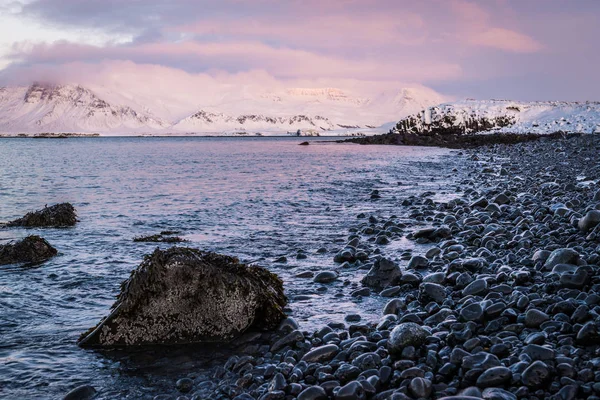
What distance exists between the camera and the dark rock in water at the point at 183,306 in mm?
6406

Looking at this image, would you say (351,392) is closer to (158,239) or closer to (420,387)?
(420,387)

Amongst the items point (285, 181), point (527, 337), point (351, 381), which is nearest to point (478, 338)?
point (527, 337)

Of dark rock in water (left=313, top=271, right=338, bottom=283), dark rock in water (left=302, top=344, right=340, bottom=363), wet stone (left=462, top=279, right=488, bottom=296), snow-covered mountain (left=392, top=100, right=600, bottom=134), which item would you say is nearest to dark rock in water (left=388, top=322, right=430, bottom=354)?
dark rock in water (left=302, top=344, right=340, bottom=363)

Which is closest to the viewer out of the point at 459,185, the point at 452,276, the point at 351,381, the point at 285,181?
the point at 351,381

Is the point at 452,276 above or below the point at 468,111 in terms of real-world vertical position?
below

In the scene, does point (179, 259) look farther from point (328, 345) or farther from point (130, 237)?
point (130, 237)

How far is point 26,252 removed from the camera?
10.5 meters

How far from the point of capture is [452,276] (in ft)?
24.3

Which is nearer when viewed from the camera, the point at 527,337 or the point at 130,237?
the point at 527,337

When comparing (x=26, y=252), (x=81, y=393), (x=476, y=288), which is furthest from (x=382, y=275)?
(x=26, y=252)

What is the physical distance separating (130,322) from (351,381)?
327 cm

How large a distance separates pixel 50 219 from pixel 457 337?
1347cm

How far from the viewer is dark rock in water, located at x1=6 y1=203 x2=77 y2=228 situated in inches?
587

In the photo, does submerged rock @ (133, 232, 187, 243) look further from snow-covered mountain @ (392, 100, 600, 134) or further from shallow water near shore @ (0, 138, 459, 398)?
snow-covered mountain @ (392, 100, 600, 134)
